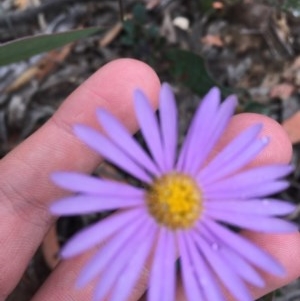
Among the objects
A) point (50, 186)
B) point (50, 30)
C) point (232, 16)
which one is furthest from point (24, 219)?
point (232, 16)

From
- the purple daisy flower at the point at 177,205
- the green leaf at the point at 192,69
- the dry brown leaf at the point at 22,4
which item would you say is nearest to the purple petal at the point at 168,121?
the purple daisy flower at the point at 177,205

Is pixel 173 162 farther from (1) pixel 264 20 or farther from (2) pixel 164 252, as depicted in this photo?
(1) pixel 264 20

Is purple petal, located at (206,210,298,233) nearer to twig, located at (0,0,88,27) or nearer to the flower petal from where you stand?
the flower petal

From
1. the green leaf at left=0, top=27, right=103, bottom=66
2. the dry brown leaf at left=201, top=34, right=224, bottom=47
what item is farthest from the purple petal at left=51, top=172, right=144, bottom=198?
the dry brown leaf at left=201, top=34, right=224, bottom=47

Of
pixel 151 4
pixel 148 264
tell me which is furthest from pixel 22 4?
pixel 148 264

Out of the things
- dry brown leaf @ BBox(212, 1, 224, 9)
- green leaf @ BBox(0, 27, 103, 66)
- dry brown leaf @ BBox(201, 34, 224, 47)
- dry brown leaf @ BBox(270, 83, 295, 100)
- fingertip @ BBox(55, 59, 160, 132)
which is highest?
green leaf @ BBox(0, 27, 103, 66)

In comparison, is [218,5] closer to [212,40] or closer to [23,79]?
[212,40]
